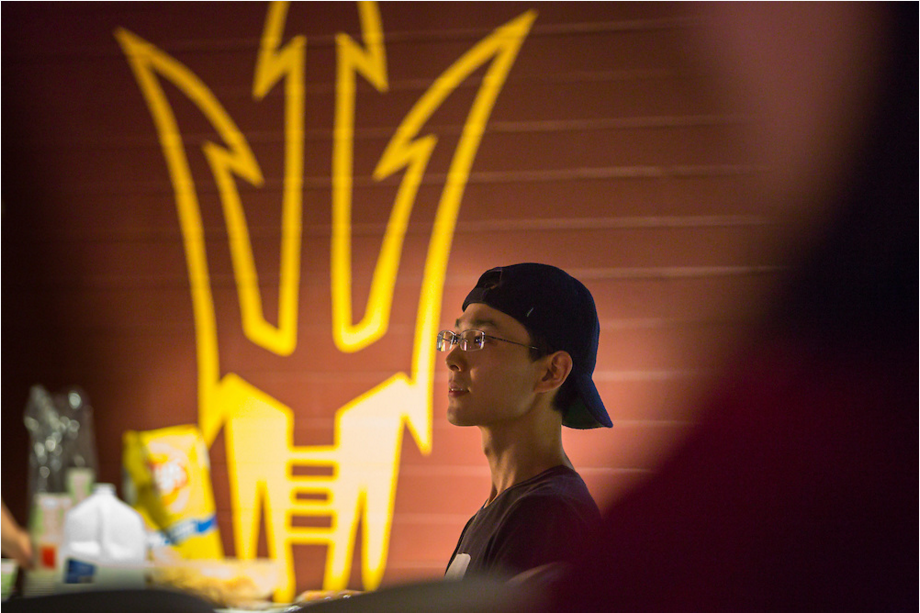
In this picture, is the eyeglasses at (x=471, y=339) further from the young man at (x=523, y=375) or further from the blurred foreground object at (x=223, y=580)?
the blurred foreground object at (x=223, y=580)

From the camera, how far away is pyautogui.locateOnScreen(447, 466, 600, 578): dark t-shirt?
2.74ft

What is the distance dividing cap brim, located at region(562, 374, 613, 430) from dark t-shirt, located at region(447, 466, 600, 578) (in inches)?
3.4

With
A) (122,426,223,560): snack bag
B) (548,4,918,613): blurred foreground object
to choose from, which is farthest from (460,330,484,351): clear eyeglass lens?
(122,426,223,560): snack bag

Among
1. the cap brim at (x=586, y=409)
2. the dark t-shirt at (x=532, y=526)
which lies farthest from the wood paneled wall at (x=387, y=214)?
the dark t-shirt at (x=532, y=526)

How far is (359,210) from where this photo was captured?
87.9 inches

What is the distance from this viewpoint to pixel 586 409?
108 cm

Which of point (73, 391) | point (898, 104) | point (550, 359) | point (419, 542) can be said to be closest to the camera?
point (550, 359)

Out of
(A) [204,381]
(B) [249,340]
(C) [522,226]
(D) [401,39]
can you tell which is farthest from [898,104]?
(A) [204,381]

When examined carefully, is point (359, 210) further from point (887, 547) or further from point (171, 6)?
point (887, 547)

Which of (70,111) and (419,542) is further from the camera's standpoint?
(70,111)

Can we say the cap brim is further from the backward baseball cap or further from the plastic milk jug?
the plastic milk jug

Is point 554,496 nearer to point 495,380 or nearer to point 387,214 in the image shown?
point 495,380

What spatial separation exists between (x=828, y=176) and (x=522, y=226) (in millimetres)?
762

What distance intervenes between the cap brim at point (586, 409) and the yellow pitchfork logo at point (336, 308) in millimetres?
1098
